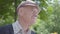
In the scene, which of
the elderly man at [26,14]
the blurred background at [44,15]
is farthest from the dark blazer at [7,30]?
the blurred background at [44,15]

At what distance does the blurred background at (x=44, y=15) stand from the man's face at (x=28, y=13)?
7.58 ft

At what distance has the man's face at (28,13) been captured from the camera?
1.45 metres

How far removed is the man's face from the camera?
1452 mm

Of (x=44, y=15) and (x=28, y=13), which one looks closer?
(x=28, y=13)

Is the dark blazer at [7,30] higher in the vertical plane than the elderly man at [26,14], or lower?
lower

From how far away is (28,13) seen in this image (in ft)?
4.77

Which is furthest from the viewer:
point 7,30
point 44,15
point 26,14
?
point 44,15

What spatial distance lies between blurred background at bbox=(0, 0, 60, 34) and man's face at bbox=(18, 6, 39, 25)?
231 cm

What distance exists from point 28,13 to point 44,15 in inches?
122

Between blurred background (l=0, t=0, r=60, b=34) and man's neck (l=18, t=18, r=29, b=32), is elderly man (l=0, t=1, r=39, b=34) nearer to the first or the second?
man's neck (l=18, t=18, r=29, b=32)

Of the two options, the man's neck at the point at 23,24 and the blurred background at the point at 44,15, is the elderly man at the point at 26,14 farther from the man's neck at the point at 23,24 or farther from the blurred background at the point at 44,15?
the blurred background at the point at 44,15

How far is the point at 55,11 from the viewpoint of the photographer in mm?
4219

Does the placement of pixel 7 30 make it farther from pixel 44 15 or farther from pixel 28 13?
pixel 44 15

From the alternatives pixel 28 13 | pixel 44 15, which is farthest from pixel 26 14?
pixel 44 15
